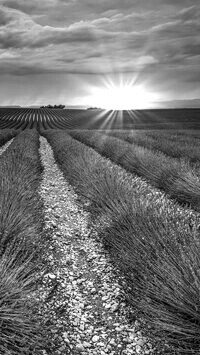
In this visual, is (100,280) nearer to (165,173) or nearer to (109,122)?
(165,173)

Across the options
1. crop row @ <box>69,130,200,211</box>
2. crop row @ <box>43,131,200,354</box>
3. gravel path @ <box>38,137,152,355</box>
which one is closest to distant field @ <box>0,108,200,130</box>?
crop row @ <box>69,130,200,211</box>

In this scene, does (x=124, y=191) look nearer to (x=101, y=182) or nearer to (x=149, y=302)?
(x=101, y=182)

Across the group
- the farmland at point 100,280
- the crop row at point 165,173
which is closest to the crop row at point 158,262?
the farmland at point 100,280

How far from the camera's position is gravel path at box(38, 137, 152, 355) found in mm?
2166

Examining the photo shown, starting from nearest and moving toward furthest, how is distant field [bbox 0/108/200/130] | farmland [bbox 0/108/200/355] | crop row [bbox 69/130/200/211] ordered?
farmland [bbox 0/108/200/355]
crop row [bbox 69/130/200/211]
distant field [bbox 0/108/200/130]

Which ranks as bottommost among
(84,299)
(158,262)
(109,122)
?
(84,299)

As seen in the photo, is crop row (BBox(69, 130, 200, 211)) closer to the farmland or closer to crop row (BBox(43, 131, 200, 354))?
the farmland

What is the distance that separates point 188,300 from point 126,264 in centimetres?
109

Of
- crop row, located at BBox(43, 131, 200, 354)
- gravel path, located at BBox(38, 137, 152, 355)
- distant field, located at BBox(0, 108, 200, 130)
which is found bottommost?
gravel path, located at BBox(38, 137, 152, 355)

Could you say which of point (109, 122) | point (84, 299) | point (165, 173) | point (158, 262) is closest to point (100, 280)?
point (84, 299)

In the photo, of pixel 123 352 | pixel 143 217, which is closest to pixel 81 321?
pixel 123 352

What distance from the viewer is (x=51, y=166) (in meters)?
9.84

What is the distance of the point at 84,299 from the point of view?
8.86 feet

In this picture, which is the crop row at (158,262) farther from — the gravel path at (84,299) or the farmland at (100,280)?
the gravel path at (84,299)
